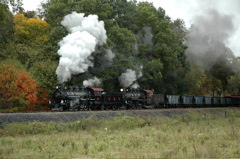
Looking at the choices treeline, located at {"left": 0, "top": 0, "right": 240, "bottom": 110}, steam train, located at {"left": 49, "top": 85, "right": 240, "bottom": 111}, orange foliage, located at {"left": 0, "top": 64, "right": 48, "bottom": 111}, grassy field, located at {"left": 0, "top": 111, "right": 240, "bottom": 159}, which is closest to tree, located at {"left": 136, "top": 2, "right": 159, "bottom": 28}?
treeline, located at {"left": 0, "top": 0, "right": 240, "bottom": 110}

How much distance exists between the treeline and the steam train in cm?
508

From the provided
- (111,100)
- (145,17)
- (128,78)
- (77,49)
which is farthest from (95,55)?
(145,17)

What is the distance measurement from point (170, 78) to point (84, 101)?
3382cm

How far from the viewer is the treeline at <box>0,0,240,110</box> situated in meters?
35.6

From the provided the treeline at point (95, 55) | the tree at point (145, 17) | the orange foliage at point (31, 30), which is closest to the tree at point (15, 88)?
the treeline at point (95, 55)

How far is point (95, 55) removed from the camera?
143 feet

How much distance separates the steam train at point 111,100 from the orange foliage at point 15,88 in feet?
14.4

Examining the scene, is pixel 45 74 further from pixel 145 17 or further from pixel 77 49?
pixel 145 17

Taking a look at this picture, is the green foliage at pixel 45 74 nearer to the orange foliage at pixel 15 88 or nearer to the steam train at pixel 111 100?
the orange foliage at pixel 15 88

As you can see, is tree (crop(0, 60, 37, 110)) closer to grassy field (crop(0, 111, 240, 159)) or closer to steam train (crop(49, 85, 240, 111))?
steam train (crop(49, 85, 240, 111))

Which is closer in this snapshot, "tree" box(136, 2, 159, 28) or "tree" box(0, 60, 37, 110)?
"tree" box(0, 60, 37, 110)

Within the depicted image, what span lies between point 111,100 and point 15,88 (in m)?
10.9

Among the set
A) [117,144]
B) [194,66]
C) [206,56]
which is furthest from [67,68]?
[194,66]

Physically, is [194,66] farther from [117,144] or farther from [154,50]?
[117,144]
